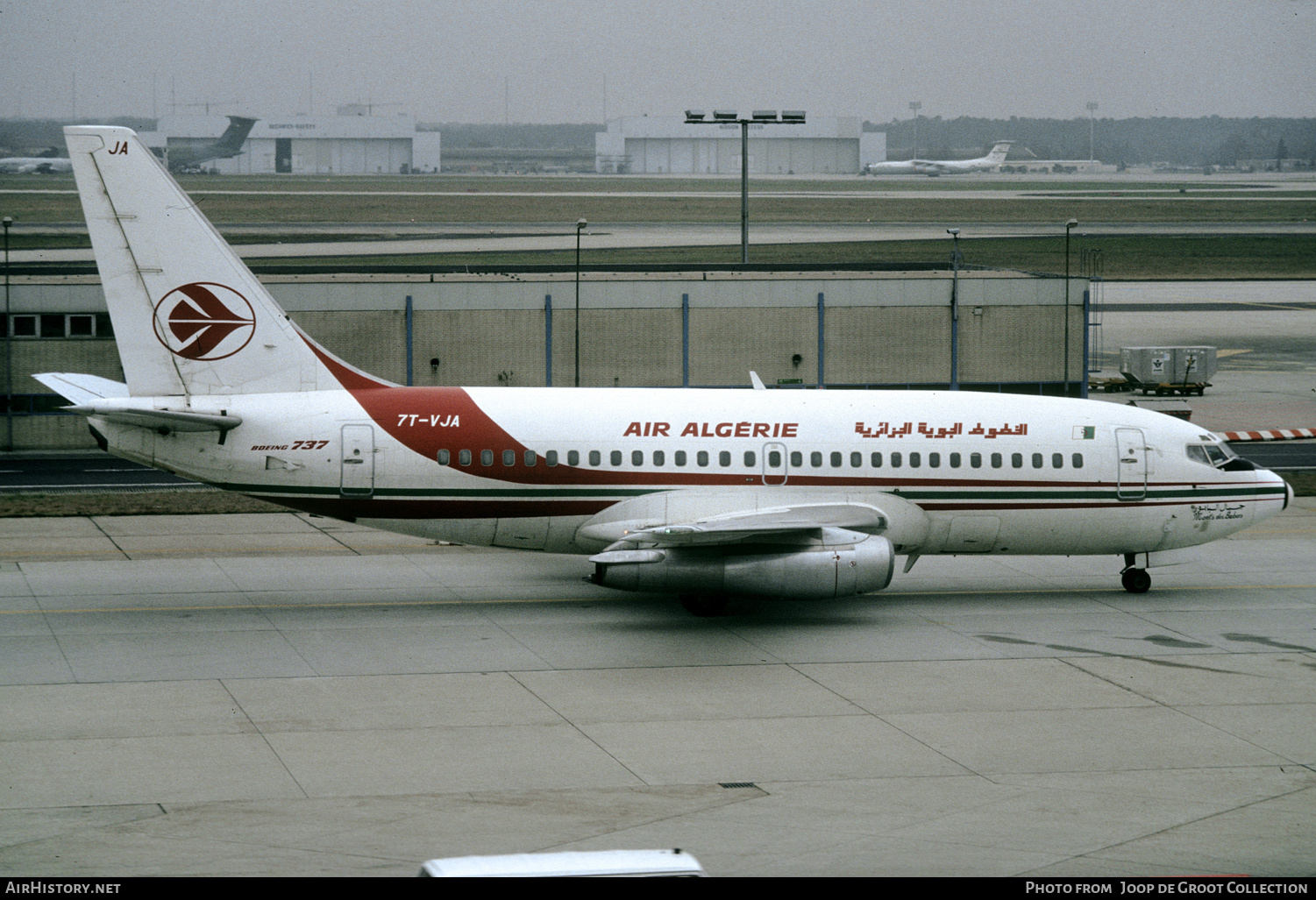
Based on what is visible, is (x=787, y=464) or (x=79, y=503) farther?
(x=79, y=503)

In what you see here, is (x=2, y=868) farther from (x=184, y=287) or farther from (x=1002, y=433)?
(x=1002, y=433)

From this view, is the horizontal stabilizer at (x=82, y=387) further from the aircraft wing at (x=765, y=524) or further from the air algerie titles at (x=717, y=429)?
the aircraft wing at (x=765, y=524)

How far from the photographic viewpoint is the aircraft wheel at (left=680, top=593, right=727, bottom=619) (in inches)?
1124

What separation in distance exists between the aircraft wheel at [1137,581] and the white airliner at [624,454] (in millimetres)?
57

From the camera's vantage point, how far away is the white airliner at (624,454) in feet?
90.8

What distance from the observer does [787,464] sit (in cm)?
2958

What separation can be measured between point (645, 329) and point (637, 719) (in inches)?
1366

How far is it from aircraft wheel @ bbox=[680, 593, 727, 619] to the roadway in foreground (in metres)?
0.35

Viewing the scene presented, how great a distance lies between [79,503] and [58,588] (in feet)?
35.2

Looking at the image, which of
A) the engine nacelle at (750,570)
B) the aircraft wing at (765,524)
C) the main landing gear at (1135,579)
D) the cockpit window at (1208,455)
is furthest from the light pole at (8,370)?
the cockpit window at (1208,455)

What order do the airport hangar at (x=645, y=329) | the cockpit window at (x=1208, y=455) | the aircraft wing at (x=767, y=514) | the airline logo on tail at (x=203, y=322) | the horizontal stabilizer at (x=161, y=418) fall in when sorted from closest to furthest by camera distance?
the horizontal stabilizer at (x=161, y=418) < the aircraft wing at (x=767, y=514) < the airline logo on tail at (x=203, y=322) < the cockpit window at (x=1208, y=455) < the airport hangar at (x=645, y=329)

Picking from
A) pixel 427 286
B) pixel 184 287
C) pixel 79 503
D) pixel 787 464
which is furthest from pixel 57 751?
pixel 427 286

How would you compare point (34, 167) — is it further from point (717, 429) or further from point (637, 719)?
point (637, 719)
